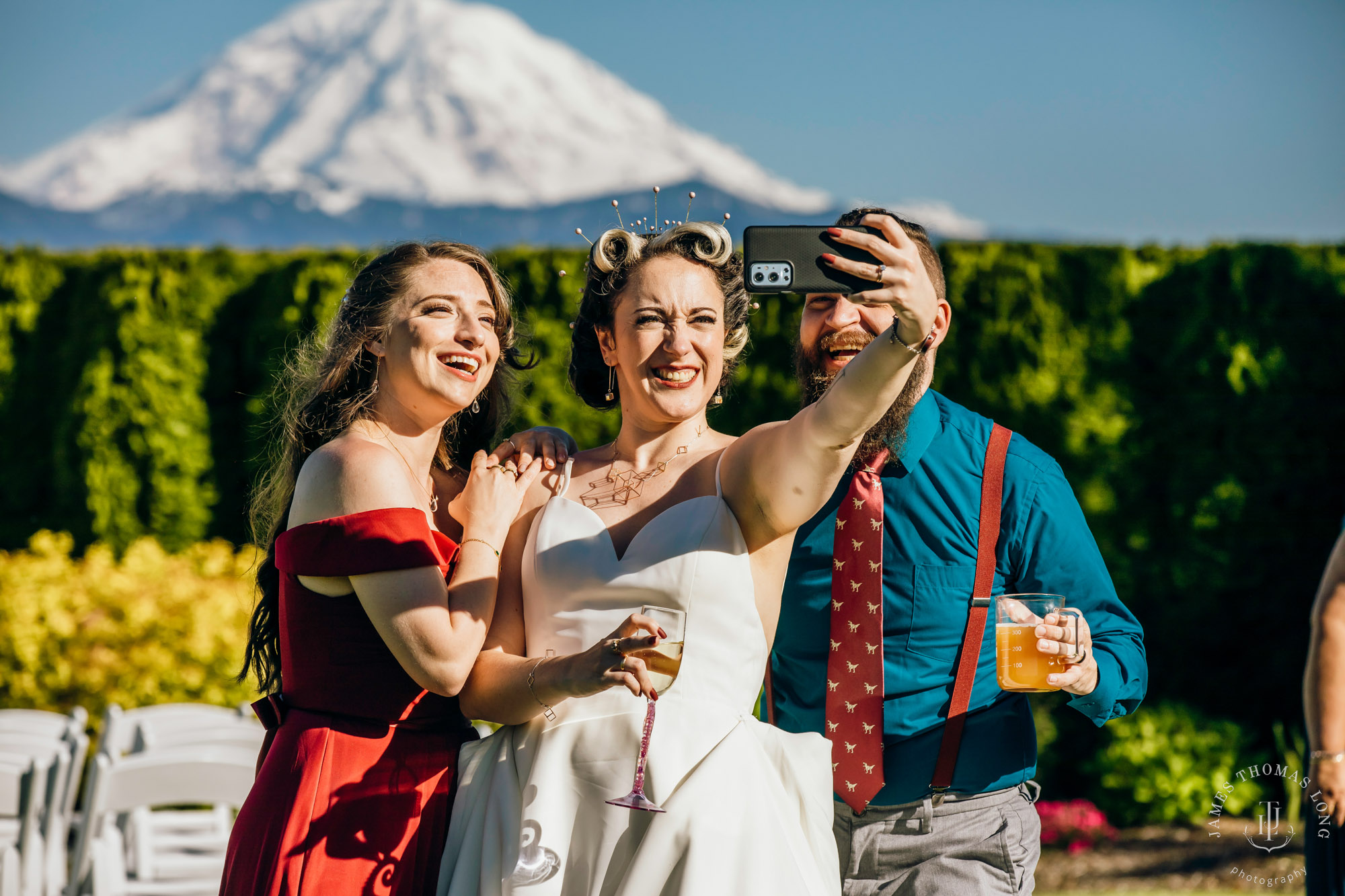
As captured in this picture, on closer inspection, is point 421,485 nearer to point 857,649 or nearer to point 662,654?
point 662,654

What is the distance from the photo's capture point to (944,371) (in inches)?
268

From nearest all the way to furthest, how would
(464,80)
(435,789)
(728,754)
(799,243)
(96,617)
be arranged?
(799,243) → (728,754) → (435,789) → (96,617) → (464,80)

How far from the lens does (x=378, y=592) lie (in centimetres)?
220

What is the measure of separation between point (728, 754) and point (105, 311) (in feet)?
24.6

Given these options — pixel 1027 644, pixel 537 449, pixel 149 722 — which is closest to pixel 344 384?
pixel 537 449

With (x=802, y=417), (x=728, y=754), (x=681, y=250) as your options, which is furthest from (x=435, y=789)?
(x=681, y=250)

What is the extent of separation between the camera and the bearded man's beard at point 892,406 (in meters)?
2.63

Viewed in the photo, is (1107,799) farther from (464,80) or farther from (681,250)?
(464,80)

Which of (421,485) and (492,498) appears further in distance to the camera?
(421,485)

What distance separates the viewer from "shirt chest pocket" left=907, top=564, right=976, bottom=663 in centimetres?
252

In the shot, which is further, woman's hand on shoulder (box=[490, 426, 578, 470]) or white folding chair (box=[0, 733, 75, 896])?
white folding chair (box=[0, 733, 75, 896])

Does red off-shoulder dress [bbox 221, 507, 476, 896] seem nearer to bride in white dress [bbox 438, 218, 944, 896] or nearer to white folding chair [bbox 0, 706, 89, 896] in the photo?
bride in white dress [bbox 438, 218, 944, 896]

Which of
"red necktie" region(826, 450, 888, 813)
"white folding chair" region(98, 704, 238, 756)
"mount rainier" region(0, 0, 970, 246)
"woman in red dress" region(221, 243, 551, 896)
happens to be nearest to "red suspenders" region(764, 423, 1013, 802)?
"red necktie" region(826, 450, 888, 813)

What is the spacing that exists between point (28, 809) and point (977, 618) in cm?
323
